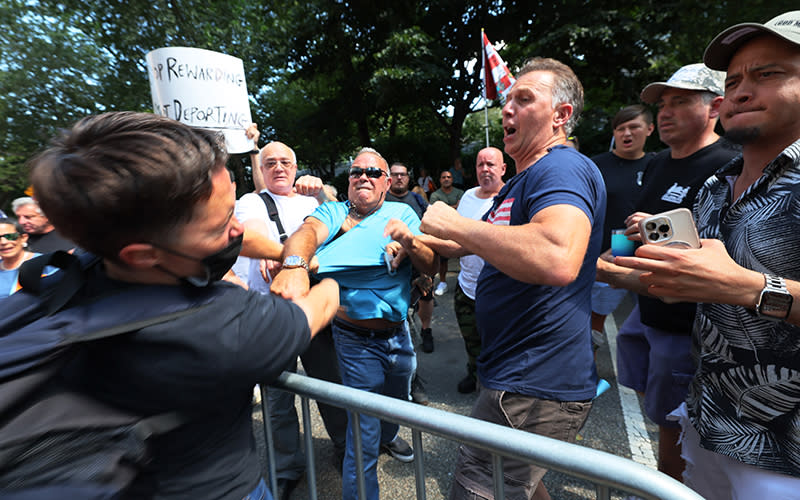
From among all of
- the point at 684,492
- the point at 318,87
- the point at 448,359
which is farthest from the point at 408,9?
the point at 684,492

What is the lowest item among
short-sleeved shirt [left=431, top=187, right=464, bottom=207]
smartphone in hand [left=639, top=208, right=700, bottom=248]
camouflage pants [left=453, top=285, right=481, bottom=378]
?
camouflage pants [left=453, top=285, right=481, bottom=378]

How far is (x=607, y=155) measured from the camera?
13.5ft

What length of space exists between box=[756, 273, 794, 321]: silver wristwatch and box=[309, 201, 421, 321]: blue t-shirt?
171cm

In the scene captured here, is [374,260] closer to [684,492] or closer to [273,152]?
[273,152]

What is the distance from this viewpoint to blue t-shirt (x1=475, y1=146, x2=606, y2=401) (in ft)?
4.92

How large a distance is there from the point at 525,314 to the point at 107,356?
131 cm

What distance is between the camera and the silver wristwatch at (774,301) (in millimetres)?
1106

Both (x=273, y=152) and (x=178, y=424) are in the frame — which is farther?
(x=273, y=152)

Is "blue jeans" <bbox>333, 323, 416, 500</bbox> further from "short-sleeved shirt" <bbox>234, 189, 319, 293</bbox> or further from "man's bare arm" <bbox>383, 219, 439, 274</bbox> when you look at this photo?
"short-sleeved shirt" <bbox>234, 189, 319, 293</bbox>

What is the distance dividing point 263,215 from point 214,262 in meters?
2.10

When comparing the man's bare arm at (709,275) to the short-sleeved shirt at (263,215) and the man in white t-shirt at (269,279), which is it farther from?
the short-sleeved shirt at (263,215)

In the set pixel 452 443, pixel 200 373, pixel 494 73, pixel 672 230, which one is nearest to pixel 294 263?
pixel 200 373

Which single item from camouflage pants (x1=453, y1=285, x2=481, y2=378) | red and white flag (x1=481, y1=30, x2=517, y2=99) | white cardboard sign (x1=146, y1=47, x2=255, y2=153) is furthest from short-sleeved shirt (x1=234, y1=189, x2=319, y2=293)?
red and white flag (x1=481, y1=30, x2=517, y2=99)

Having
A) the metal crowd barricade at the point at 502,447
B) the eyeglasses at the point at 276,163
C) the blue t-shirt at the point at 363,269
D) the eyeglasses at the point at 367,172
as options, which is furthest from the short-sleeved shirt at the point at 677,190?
the eyeglasses at the point at 276,163
